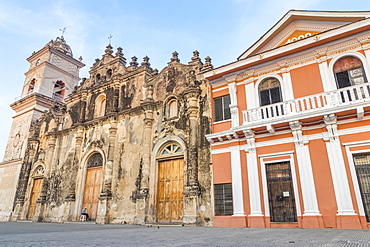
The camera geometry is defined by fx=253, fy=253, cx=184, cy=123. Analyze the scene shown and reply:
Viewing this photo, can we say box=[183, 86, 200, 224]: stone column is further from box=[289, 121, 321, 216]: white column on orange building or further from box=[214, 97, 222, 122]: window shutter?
box=[289, 121, 321, 216]: white column on orange building

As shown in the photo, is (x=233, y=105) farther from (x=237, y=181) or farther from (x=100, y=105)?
(x=100, y=105)

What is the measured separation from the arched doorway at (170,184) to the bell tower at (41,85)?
1567cm

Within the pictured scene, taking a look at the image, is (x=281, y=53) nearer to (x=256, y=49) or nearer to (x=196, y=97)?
(x=256, y=49)

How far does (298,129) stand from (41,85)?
23568 millimetres

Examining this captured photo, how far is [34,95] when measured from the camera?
2331 centimetres

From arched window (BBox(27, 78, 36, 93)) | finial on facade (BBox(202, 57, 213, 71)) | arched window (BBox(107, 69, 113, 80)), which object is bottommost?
finial on facade (BBox(202, 57, 213, 71))

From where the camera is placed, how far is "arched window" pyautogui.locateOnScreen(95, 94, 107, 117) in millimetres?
19141

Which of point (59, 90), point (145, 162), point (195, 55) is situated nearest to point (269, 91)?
point (195, 55)

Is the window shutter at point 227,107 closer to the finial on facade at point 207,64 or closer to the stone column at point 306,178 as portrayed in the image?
the finial on facade at point 207,64

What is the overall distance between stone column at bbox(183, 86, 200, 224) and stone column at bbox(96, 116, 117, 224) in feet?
18.1

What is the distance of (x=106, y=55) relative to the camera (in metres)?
20.4

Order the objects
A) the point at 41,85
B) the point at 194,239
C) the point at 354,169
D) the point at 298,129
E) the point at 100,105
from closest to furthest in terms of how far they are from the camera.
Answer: the point at 194,239 < the point at 354,169 < the point at 298,129 < the point at 100,105 < the point at 41,85

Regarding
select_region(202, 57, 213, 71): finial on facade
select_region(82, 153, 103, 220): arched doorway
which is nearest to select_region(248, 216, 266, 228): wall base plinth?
select_region(202, 57, 213, 71): finial on facade

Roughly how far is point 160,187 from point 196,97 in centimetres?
530
